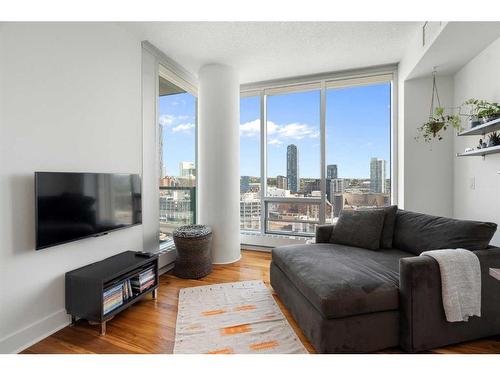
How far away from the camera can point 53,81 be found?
1.83 meters

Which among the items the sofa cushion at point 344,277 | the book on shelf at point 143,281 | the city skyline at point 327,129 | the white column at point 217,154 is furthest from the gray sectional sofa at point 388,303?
the city skyline at point 327,129

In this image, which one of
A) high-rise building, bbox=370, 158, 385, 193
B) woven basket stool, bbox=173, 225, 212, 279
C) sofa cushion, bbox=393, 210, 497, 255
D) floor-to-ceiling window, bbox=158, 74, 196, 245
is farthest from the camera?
high-rise building, bbox=370, 158, 385, 193

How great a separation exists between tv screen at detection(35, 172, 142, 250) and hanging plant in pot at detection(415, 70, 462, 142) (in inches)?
128

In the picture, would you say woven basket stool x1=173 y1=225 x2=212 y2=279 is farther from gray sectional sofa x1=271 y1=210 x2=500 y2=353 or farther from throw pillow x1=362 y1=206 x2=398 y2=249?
throw pillow x1=362 y1=206 x2=398 y2=249

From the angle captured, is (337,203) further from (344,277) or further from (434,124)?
(344,277)

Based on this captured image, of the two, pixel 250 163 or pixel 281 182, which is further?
pixel 250 163

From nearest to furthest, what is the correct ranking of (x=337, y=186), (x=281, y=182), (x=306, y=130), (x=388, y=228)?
1. (x=388, y=228)
2. (x=337, y=186)
3. (x=306, y=130)
4. (x=281, y=182)

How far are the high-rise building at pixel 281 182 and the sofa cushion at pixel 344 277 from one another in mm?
1789

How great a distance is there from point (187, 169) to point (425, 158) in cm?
310

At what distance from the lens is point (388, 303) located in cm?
155

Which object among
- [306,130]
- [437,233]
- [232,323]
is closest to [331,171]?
[306,130]

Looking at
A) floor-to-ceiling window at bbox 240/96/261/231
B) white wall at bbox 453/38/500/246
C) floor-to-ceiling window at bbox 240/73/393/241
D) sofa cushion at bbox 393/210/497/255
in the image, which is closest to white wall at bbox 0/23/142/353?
floor-to-ceiling window at bbox 240/96/261/231

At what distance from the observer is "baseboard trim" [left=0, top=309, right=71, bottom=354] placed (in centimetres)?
156

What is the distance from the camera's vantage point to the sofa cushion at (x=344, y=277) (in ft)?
4.93
